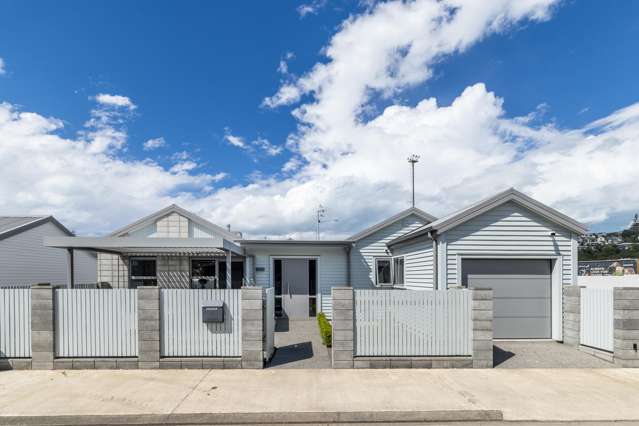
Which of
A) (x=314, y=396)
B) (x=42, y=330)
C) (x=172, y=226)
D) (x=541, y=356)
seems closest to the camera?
(x=314, y=396)

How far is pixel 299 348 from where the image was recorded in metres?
9.03

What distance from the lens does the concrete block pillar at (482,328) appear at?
24.7ft

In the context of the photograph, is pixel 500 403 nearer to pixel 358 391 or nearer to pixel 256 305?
pixel 358 391

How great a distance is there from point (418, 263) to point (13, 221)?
19.7 m

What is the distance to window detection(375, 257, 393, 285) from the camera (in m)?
14.8

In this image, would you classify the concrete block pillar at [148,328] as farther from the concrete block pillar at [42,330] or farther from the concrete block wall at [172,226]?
the concrete block wall at [172,226]

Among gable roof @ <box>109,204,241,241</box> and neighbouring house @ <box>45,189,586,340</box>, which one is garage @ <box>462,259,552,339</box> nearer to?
neighbouring house @ <box>45,189,586,340</box>

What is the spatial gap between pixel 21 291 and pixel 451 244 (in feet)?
32.3

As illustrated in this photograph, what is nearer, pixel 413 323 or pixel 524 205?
pixel 413 323

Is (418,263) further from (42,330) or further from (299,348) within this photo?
(42,330)

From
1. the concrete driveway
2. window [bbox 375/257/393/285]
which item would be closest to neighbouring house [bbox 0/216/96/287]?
window [bbox 375/257/393/285]

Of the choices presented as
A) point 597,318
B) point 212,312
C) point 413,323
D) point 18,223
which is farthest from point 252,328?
point 18,223

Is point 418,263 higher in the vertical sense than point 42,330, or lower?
higher

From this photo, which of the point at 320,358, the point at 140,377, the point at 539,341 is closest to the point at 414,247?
the point at 539,341
